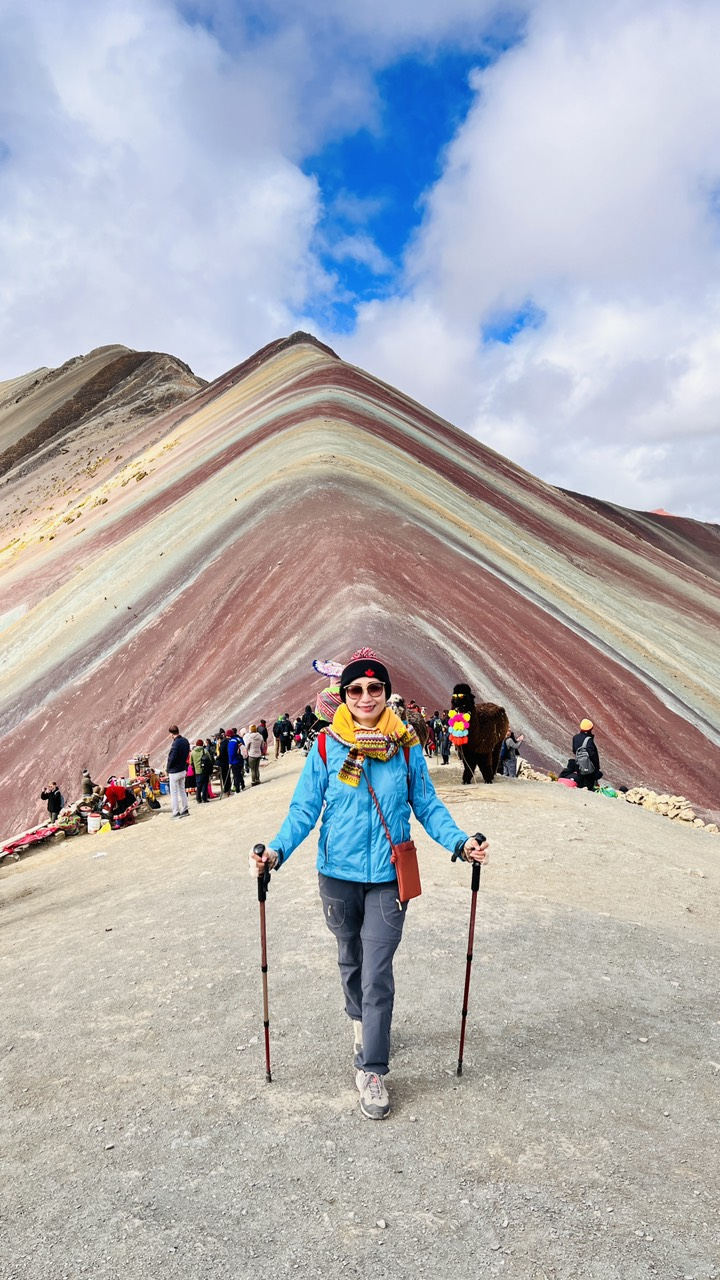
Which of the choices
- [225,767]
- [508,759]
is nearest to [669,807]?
[508,759]

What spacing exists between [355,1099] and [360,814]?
142 centimetres

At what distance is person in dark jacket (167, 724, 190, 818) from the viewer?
48.3 ft

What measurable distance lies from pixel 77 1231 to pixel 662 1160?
2.50 meters

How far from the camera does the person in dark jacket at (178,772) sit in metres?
14.7

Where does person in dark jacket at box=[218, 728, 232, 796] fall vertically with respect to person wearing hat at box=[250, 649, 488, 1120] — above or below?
below

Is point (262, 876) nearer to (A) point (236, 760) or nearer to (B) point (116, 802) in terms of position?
(A) point (236, 760)

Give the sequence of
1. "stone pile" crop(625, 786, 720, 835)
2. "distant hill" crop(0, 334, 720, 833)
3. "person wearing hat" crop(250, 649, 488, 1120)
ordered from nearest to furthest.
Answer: "person wearing hat" crop(250, 649, 488, 1120), "stone pile" crop(625, 786, 720, 835), "distant hill" crop(0, 334, 720, 833)

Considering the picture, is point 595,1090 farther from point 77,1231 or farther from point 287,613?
point 287,613

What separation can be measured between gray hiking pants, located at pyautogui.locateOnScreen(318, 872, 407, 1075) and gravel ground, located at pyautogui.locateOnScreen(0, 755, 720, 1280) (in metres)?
0.35

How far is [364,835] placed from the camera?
4.30 metres

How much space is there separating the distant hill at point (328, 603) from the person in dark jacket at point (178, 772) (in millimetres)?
5299

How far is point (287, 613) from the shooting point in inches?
968

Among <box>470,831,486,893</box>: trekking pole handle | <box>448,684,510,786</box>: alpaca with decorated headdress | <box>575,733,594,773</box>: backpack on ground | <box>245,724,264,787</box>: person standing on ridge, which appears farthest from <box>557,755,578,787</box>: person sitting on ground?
<box>470,831,486,893</box>: trekking pole handle

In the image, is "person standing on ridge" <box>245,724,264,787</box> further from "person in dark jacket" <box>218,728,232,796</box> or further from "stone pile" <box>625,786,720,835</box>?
"stone pile" <box>625,786,720,835</box>
